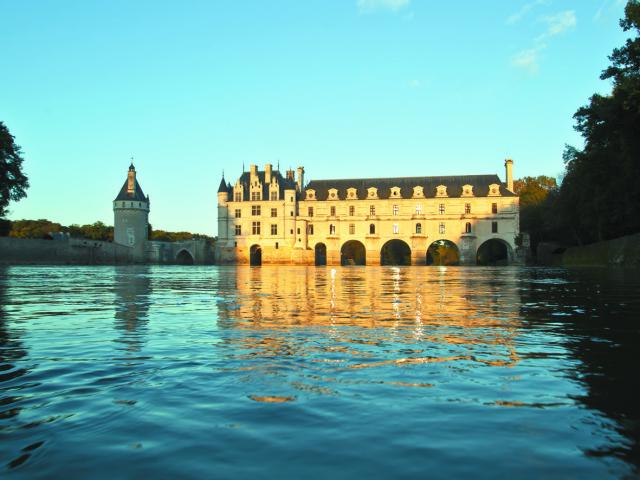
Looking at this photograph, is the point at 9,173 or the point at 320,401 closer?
the point at 320,401

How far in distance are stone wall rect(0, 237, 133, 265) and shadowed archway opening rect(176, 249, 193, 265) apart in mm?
10831

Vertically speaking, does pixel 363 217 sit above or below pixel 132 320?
above

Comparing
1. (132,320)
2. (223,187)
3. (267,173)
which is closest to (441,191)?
(267,173)

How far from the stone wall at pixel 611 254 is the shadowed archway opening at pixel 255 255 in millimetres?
46230

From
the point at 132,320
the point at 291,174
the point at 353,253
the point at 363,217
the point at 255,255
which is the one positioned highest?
the point at 291,174

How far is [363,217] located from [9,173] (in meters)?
48.3

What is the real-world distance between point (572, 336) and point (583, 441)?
4088 mm

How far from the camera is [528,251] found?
73.4 metres

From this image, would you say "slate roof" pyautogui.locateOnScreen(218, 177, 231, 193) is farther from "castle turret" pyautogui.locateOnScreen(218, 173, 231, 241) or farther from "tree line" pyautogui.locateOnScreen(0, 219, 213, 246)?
"tree line" pyautogui.locateOnScreen(0, 219, 213, 246)

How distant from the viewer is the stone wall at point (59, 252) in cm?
6078

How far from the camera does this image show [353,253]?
99688mm

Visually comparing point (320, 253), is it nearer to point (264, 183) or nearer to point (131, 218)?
point (264, 183)

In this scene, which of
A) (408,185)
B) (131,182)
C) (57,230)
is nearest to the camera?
(408,185)

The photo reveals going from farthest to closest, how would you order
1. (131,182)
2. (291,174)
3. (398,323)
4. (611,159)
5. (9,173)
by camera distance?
(131,182)
(291,174)
(9,173)
(611,159)
(398,323)
